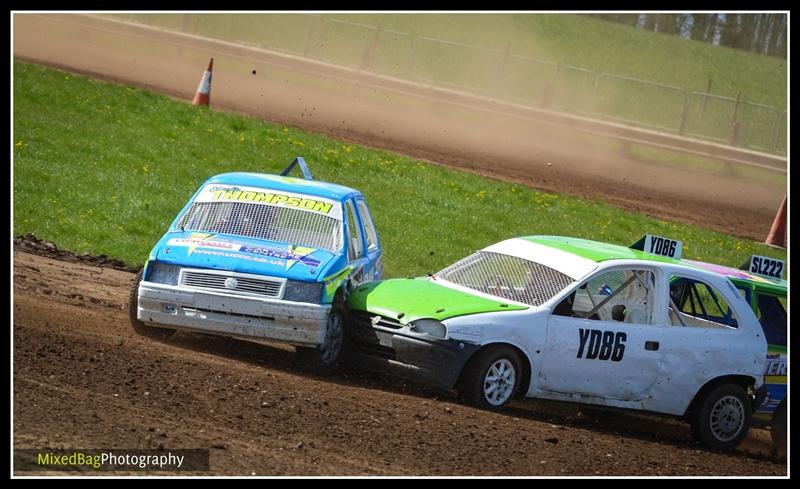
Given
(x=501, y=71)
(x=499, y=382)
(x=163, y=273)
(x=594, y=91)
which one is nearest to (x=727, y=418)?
(x=499, y=382)

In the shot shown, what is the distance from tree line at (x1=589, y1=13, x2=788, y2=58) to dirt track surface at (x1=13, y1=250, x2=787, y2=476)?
46200 millimetres

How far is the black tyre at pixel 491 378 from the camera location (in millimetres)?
9945

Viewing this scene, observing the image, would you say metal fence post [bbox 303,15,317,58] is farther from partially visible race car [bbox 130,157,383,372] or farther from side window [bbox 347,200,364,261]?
partially visible race car [bbox 130,157,383,372]

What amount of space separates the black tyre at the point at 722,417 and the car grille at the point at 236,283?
12.2ft

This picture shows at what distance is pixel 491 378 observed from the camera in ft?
32.9

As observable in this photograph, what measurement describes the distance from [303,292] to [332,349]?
55 cm

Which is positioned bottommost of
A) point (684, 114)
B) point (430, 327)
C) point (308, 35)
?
point (430, 327)

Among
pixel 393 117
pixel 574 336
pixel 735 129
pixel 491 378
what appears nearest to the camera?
pixel 491 378

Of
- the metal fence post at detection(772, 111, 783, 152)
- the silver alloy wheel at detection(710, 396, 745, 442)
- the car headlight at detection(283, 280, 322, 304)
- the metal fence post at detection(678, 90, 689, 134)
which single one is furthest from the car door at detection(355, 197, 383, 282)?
the metal fence post at detection(772, 111, 783, 152)

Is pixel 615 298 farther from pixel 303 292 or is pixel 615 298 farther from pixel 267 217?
pixel 267 217

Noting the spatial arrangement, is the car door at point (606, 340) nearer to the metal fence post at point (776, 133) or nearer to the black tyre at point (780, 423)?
the black tyre at point (780, 423)

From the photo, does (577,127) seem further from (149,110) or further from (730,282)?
(730,282)

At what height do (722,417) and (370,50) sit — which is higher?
(370,50)
